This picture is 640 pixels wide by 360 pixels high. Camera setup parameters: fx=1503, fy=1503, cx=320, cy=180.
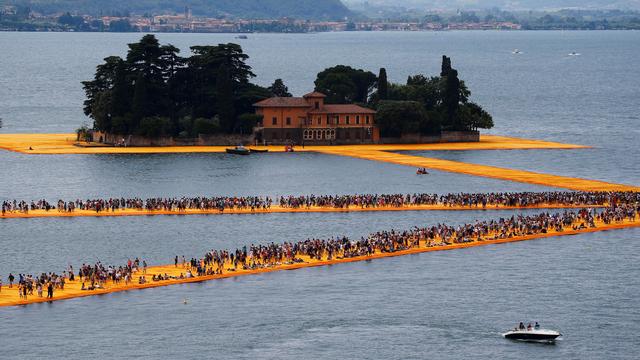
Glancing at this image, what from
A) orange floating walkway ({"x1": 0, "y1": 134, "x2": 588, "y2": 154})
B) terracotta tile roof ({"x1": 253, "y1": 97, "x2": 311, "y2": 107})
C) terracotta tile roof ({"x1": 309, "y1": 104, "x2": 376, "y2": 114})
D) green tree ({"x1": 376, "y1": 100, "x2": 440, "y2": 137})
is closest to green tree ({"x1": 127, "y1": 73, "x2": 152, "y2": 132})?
orange floating walkway ({"x1": 0, "y1": 134, "x2": 588, "y2": 154})

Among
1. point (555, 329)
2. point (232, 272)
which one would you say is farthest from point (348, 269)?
point (555, 329)

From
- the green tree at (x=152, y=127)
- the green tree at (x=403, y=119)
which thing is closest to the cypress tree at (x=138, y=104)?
the green tree at (x=152, y=127)

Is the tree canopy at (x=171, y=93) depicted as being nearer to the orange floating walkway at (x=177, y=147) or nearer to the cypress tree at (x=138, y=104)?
the cypress tree at (x=138, y=104)

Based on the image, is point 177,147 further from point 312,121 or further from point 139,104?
point 312,121

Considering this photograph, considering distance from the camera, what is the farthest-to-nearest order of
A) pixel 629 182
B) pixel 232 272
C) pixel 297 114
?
1. pixel 297 114
2. pixel 629 182
3. pixel 232 272

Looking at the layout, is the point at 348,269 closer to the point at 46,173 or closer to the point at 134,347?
the point at 134,347

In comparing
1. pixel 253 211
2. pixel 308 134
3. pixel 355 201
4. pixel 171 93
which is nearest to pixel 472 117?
pixel 308 134

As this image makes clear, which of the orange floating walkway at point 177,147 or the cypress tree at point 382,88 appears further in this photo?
the cypress tree at point 382,88
